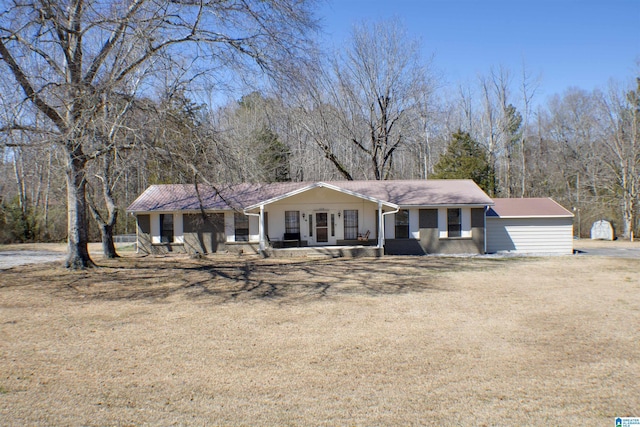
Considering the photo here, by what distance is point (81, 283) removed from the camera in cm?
1247

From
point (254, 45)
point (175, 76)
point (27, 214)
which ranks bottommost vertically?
point (27, 214)

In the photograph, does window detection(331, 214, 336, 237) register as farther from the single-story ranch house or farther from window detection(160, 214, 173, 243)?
window detection(160, 214, 173, 243)

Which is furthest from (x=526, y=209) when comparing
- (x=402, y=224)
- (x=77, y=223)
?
(x=77, y=223)

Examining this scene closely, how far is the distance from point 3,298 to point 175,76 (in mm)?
6819

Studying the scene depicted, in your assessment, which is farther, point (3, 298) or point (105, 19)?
point (105, 19)

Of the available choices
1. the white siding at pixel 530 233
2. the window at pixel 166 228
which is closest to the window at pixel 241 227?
the window at pixel 166 228

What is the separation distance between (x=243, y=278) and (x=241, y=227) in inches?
319

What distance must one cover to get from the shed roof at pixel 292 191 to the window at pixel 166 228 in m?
0.56

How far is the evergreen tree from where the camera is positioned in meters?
31.5

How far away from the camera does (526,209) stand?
23.0 meters

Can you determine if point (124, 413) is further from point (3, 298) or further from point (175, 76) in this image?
point (175, 76)

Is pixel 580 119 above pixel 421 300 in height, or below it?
above

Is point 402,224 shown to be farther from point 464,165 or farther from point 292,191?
point 464,165

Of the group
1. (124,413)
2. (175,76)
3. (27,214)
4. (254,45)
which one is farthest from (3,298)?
(27,214)
